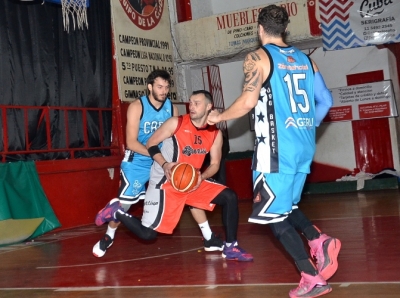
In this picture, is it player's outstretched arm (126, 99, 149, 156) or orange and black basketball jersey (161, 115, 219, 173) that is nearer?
orange and black basketball jersey (161, 115, 219, 173)

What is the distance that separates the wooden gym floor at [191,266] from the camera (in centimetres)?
454

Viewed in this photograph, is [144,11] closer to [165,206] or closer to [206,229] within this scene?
[206,229]

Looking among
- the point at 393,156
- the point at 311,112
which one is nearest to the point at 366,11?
the point at 393,156

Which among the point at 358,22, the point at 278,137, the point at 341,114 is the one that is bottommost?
the point at 278,137

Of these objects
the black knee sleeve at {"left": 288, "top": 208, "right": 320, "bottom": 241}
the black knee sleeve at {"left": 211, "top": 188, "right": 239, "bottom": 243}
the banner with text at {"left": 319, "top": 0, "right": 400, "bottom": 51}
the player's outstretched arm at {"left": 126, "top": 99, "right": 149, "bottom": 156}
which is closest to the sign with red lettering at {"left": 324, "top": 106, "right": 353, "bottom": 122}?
the banner with text at {"left": 319, "top": 0, "right": 400, "bottom": 51}

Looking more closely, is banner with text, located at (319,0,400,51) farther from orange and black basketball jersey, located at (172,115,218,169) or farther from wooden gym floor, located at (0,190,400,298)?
orange and black basketball jersey, located at (172,115,218,169)

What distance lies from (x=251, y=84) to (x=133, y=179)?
278cm

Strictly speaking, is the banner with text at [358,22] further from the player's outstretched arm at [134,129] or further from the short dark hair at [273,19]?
the short dark hair at [273,19]

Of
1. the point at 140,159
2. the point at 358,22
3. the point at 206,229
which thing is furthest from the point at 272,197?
the point at 358,22

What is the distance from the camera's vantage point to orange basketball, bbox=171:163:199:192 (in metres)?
5.39

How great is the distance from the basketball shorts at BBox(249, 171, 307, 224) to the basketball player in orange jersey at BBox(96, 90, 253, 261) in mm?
1504

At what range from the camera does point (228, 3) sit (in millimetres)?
15070

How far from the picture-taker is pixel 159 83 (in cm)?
641

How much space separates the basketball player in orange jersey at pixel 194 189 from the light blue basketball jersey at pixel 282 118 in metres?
1.49
